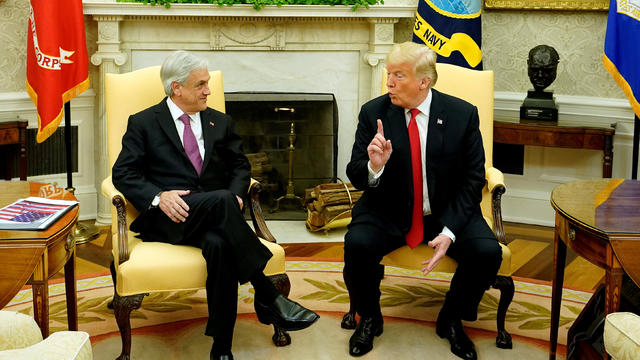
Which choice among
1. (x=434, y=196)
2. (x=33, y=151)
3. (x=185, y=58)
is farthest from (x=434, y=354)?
(x=33, y=151)

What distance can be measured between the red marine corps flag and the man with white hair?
5.24ft

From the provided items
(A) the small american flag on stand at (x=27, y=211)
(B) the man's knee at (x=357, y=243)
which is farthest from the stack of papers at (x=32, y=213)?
(B) the man's knee at (x=357, y=243)

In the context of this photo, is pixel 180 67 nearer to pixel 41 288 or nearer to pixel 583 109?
pixel 41 288

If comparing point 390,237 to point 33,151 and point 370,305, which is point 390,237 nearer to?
point 370,305

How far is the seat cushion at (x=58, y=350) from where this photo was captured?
1745 millimetres

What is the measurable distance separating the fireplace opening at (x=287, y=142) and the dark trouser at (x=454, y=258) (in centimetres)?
218

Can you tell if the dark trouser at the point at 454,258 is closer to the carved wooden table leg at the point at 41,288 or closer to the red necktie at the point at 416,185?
the red necktie at the point at 416,185

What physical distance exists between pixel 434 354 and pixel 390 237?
0.53 meters

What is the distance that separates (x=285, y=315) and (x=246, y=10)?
104 inches

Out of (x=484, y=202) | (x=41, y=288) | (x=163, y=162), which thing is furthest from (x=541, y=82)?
(x=41, y=288)

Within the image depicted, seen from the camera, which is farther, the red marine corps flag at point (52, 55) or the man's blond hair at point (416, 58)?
the red marine corps flag at point (52, 55)

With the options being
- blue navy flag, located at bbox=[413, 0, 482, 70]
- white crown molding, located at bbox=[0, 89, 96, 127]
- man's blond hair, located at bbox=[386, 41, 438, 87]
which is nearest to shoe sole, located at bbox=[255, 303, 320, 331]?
man's blond hair, located at bbox=[386, 41, 438, 87]

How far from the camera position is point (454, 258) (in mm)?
3197

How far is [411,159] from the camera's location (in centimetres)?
326
